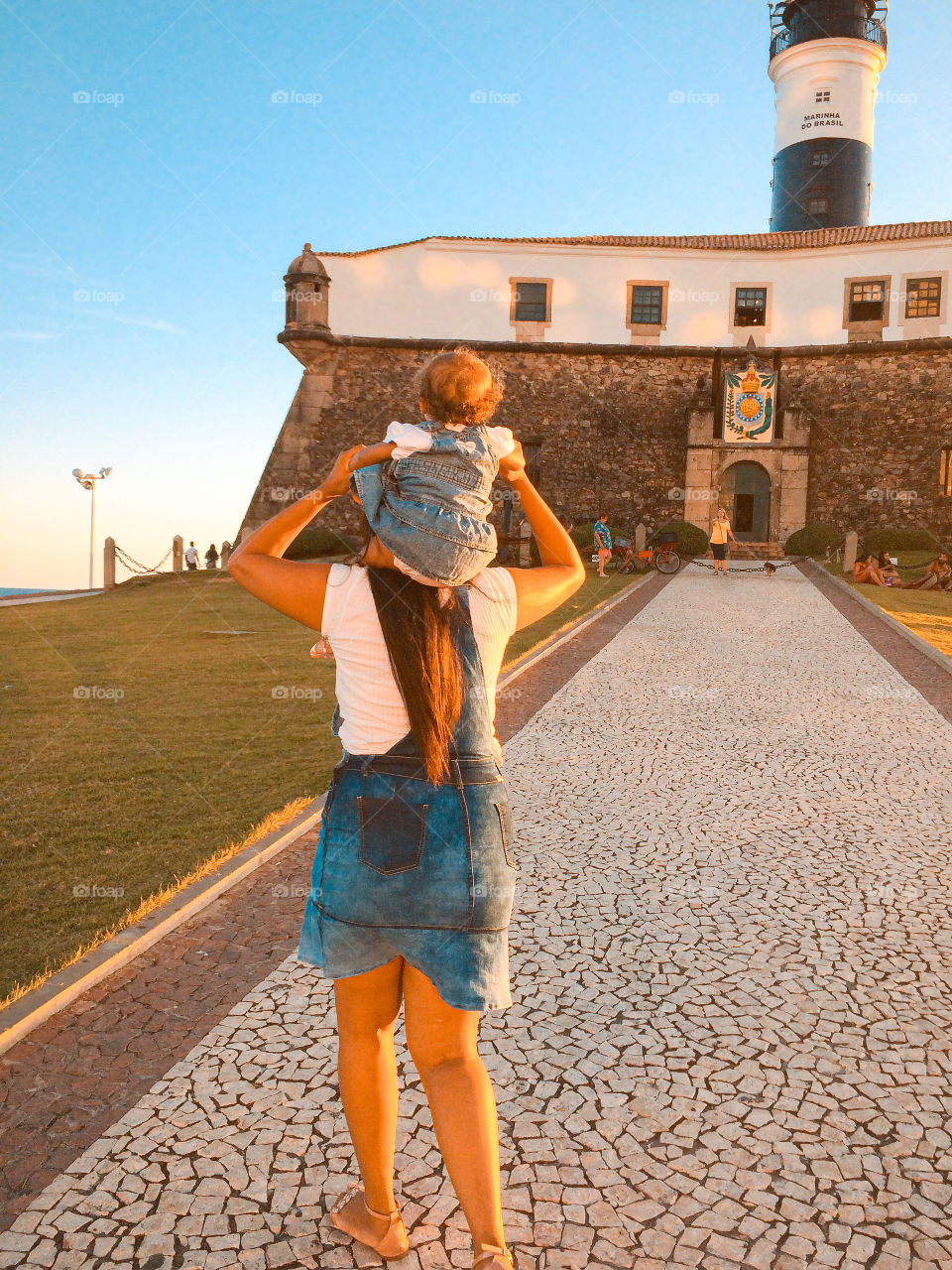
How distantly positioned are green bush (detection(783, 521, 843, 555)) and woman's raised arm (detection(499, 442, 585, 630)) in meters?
26.5

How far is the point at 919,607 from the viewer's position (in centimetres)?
1672

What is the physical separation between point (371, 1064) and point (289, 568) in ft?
3.91

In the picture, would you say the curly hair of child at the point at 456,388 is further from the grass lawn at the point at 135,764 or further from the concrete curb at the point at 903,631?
the concrete curb at the point at 903,631

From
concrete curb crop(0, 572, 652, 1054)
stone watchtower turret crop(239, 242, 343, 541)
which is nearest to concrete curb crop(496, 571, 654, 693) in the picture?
concrete curb crop(0, 572, 652, 1054)

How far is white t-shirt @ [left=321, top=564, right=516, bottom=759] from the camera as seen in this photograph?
2059 millimetres

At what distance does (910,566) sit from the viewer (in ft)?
76.7

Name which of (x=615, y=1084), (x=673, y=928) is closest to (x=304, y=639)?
(x=673, y=928)

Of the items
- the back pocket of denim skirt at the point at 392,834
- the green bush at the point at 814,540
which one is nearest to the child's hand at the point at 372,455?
the back pocket of denim skirt at the point at 392,834

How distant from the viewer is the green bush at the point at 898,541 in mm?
26438

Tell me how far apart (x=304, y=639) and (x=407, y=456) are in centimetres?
1272

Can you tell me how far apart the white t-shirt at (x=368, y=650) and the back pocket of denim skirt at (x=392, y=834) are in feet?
0.43

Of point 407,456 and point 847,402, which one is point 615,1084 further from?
point 847,402
